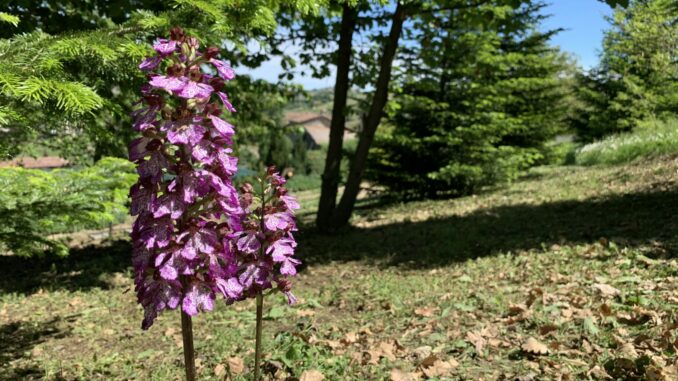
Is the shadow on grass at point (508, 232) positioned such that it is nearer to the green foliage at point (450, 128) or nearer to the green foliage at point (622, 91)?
the green foliage at point (450, 128)

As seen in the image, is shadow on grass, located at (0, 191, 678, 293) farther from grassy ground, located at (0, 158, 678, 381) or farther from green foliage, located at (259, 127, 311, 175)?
green foliage, located at (259, 127, 311, 175)

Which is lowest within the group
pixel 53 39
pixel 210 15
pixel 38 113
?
pixel 38 113

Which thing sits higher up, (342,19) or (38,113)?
(342,19)

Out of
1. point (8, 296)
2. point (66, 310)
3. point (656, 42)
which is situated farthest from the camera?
point (656, 42)

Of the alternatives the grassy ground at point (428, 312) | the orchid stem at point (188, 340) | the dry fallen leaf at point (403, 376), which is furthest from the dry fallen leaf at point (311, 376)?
the orchid stem at point (188, 340)

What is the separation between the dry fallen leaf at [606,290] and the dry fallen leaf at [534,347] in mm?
1146

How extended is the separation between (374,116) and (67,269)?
5.39m

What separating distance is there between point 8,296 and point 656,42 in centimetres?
1737

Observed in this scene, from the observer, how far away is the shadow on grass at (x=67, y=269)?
650cm

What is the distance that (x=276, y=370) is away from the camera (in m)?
3.37

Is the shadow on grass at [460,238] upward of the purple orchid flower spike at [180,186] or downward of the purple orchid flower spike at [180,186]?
downward

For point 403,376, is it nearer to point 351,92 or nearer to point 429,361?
point 429,361

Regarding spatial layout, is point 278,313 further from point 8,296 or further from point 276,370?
point 8,296

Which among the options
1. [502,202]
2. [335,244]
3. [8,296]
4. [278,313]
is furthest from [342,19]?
[8,296]
